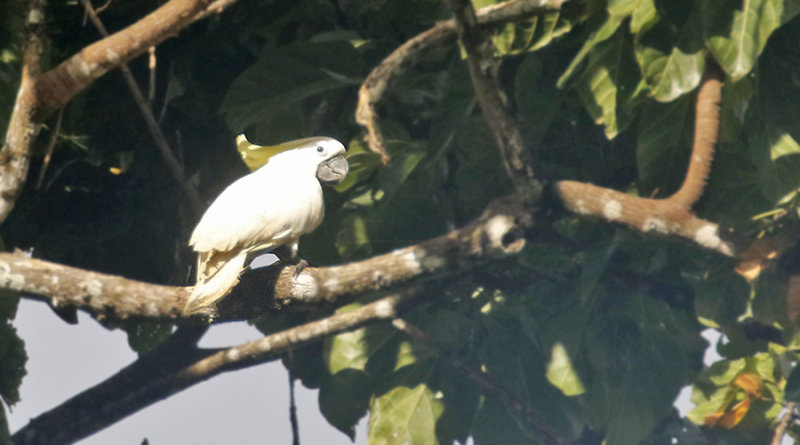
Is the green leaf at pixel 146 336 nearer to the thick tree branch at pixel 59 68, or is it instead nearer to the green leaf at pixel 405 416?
the green leaf at pixel 405 416

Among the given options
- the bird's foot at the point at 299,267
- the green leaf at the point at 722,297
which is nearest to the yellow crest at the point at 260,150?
the bird's foot at the point at 299,267

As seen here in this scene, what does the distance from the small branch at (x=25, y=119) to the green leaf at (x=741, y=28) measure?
64.5 inches

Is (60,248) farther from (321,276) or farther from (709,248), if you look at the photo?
(709,248)

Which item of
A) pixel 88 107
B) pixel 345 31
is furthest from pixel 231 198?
pixel 88 107

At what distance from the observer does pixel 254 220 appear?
5.79 ft

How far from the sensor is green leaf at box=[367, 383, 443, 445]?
277 centimetres

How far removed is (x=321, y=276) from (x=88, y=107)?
1174 mm

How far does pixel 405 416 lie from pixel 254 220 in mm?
1248

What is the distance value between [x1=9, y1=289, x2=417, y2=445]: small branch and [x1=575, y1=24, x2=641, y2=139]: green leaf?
85 cm

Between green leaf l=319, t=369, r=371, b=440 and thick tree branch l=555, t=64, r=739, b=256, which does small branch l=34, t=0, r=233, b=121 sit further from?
green leaf l=319, t=369, r=371, b=440

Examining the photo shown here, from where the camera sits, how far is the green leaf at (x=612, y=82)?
217 centimetres

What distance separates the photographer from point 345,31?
2.53 m

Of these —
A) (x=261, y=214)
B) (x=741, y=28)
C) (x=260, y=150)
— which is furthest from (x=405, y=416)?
(x=741, y=28)

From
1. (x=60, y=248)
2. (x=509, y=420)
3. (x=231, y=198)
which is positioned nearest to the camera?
(x=231, y=198)
